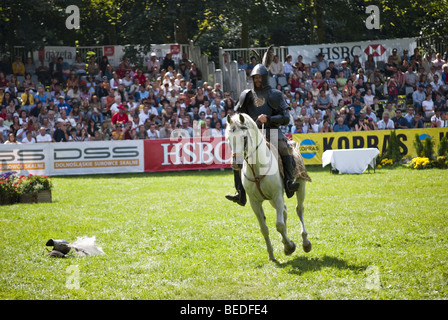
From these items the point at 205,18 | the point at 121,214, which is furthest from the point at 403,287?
the point at 205,18

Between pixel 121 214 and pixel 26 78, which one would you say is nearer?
pixel 121 214

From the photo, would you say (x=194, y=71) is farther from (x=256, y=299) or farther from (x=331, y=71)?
(x=256, y=299)

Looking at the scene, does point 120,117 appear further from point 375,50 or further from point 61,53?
point 375,50

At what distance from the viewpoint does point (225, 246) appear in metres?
10.8

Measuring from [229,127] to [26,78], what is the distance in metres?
22.2

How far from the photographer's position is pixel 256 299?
735 centimetres

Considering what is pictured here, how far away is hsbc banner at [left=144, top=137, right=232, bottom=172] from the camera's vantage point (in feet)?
81.2

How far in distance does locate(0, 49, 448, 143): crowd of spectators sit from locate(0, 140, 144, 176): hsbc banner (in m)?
1.02

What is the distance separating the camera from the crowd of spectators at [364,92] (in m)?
27.1

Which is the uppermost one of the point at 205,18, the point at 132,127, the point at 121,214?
the point at 205,18

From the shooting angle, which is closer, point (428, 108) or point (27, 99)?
point (27, 99)

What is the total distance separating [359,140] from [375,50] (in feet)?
30.7

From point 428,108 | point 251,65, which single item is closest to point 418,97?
point 428,108

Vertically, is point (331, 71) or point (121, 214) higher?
point (331, 71)
